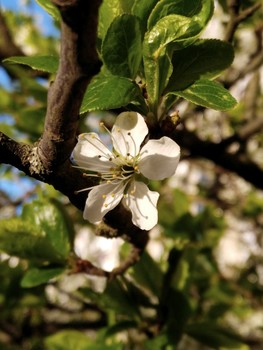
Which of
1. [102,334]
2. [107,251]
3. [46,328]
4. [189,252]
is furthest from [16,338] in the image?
[189,252]

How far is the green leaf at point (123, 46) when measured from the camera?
1.75 ft

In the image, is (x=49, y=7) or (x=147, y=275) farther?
(x=147, y=275)

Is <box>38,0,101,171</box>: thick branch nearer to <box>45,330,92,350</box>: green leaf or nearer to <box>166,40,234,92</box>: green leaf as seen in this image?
<box>166,40,234,92</box>: green leaf

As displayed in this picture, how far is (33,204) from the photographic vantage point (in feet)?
2.73

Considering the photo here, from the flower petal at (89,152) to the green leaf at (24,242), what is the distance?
0.18 m

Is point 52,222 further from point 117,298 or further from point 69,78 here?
point 69,78

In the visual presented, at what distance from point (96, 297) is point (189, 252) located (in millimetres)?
250

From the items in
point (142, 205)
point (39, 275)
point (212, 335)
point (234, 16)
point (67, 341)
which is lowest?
point (67, 341)

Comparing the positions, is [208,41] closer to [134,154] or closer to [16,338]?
[134,154]

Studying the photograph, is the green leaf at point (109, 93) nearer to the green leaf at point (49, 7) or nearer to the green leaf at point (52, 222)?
the green leaf at point (49, 7)

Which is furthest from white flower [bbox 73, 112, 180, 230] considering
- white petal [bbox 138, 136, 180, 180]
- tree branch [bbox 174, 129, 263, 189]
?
tree branch [bbox 174, 129, 263, 189]

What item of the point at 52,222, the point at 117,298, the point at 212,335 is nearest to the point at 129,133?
the point at 52,222

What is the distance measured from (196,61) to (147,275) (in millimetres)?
483

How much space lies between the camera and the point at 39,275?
774mm
